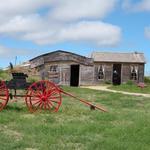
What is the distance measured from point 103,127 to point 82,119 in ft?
5.35

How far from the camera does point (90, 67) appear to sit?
1528 inches

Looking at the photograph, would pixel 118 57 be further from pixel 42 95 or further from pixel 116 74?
pixel 42 95

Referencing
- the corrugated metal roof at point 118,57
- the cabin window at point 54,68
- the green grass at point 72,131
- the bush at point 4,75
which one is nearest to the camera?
the green grass at point 72,131

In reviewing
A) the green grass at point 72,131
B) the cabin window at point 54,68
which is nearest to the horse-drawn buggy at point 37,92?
the green grass at point 72,131

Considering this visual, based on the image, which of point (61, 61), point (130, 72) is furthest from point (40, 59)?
point (130, 72)

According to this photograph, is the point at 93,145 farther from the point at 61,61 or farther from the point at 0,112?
the point at 61,61

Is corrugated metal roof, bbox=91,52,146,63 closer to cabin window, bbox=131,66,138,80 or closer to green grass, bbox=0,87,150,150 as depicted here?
cabin window, bbox=131,66,138,80

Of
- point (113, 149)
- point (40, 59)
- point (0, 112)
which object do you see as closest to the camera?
point (113, 149)

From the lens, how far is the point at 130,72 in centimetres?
4009

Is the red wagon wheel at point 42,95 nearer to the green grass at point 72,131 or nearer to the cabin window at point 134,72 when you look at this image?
the green grass at point 72,131

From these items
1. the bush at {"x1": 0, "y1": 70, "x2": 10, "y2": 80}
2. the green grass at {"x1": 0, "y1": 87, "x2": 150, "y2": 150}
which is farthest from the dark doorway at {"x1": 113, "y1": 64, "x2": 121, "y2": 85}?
the green grass at {"x1": 0, "y1": 87, "x2": 150, "y2": 150}

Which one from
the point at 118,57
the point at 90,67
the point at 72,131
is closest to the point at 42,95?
the point at 72,131

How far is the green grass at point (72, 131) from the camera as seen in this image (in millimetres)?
8492

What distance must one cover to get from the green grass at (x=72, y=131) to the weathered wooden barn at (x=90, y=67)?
24.3 meters
